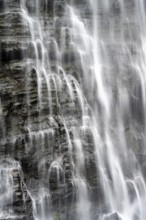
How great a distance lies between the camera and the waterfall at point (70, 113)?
18.7 metres

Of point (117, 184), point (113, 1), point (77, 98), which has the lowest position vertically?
point (117, 184)

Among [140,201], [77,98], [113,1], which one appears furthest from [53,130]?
[113,1]

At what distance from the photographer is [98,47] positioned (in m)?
24.6

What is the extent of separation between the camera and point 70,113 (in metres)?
20.6

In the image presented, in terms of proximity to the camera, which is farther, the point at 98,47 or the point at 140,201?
the point at 98,47

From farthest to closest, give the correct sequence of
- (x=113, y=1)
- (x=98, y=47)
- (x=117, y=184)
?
1. (x=113, y=1)
2. (x=98, y=47)
3. (x=117, y=184)

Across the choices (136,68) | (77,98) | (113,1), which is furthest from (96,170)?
(113,1)

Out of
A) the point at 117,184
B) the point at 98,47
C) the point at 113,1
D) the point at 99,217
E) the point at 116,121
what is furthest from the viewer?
the point at 113,1

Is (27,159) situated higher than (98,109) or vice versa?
(98,109)

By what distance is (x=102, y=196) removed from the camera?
19453 mm

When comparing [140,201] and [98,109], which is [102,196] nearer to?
[140,201]

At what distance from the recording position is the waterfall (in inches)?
735

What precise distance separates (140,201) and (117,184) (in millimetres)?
1628

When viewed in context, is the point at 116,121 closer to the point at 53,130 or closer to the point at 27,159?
the point at 53,130
